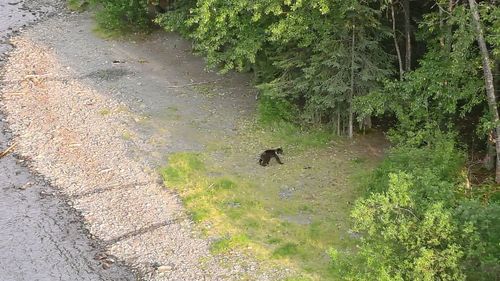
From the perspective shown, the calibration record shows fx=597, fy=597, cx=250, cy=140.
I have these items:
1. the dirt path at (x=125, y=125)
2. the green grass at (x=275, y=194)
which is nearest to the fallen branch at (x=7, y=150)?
the dirt path at (x=125, y=125)

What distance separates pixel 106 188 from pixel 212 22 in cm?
596

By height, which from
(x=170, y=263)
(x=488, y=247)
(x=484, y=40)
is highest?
(x=484, y=40)

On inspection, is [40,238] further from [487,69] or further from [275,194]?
[487,69]

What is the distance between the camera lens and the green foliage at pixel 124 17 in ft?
86.5

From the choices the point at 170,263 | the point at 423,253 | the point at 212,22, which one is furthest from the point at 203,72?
the point at 423,253

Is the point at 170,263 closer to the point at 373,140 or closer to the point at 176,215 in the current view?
the point at 176,215

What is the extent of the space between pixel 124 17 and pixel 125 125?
9.36m

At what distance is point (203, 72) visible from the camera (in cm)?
2342

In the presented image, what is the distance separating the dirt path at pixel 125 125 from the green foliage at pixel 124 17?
983 mm

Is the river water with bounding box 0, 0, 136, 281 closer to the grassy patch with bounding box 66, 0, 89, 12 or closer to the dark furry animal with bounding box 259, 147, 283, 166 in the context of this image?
the dark furry animal with bounding box 259, 147, 283, 166

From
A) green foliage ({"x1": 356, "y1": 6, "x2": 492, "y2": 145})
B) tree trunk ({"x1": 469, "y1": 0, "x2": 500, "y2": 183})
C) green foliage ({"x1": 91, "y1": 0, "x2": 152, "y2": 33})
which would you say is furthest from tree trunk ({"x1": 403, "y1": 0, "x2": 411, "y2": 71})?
green foliage ({"x1": 91, "y1": 0, "x2": 152, "y2": 33})

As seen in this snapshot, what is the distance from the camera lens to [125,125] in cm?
1969

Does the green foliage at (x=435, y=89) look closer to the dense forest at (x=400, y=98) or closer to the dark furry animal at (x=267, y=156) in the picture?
the dense forest at (x=400, y=98)

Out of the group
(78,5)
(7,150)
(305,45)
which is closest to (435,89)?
(305,45)
